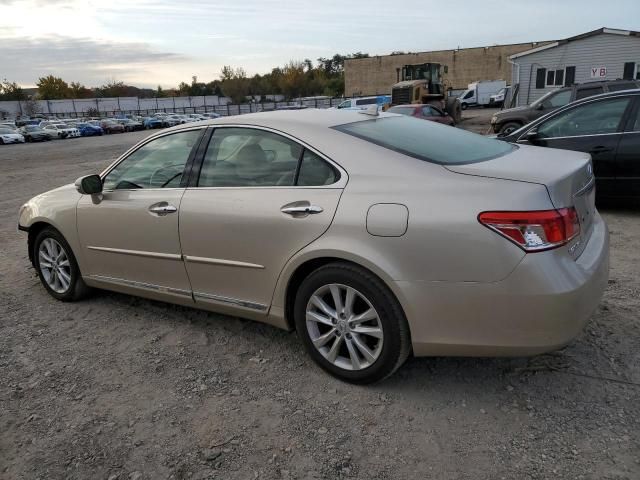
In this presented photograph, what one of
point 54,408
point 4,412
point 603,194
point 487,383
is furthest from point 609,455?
point 603,194

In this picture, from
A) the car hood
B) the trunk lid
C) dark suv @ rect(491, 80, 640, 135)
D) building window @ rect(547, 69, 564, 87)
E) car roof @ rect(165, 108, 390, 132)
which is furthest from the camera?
building window @ rect(547, 69, 564, 87)

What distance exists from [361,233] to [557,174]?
Answer: 3.44ft

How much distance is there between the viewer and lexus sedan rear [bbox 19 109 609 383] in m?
2.43

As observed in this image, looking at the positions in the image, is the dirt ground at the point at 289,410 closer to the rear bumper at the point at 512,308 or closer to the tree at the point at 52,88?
the rear bumper at the point at 512,308

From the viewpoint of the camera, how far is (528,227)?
2375 millimetres

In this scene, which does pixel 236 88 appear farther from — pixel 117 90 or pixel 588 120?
pixel 588 120

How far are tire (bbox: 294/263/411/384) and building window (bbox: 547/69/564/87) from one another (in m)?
31.8

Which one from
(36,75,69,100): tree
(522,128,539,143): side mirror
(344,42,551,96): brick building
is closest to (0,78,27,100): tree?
(36,75,69,100): tree

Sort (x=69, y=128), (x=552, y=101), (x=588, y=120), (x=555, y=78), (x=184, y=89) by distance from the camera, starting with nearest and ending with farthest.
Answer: (x=588, y=120)
(x=552, y=101)
(x=555, y=78)
(x=69, y=128)
(x=184, y=89)

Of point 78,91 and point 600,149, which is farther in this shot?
point 78,91

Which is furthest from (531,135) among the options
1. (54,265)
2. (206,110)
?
(206,110)

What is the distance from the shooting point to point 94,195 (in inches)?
159

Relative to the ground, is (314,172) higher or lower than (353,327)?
higher

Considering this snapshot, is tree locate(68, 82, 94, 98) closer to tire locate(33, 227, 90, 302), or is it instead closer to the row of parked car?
the row of parked car
